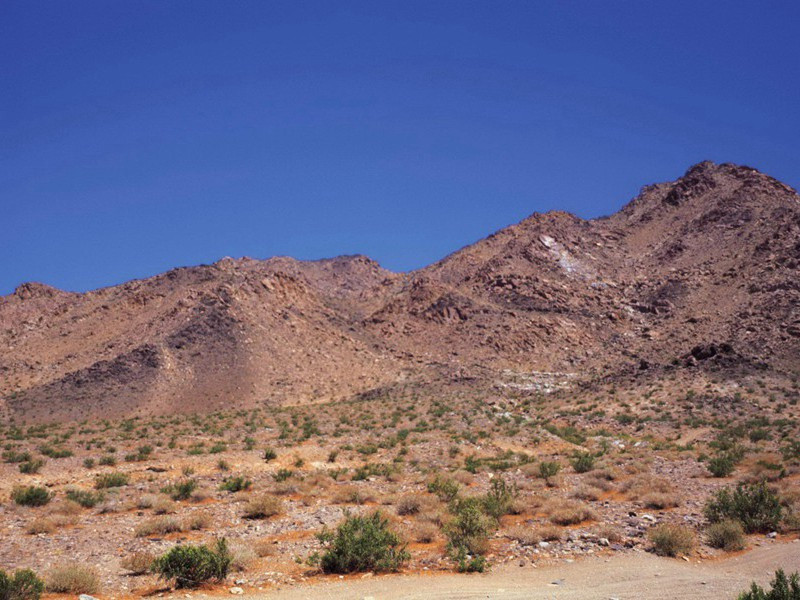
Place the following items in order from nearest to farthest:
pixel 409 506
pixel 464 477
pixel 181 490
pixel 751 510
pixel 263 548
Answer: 1. pixel 263 548
2. pixel 751 510
3. pixel 409 506
4. pixel 181 490
5. pixel 464 477

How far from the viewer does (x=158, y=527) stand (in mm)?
13945

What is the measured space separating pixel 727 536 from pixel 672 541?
1.33m

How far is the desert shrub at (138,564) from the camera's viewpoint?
1099 cm

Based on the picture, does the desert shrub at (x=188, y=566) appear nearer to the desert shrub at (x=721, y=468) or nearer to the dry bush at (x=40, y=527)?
the dry bush at (x=40, y=527)

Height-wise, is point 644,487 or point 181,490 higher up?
point 181,490

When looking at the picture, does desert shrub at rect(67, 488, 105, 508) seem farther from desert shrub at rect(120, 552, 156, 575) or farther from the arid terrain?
desert shrub at rect(120, 552, 156, 575)

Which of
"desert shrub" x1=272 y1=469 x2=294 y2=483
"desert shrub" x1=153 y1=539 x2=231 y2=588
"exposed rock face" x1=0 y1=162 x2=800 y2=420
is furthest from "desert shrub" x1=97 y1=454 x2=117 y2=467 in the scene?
"exposed rock face" x1=0 y1=162 x2=800 y2=420

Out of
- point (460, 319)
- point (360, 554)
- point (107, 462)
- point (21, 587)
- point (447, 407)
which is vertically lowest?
point (360, 554)

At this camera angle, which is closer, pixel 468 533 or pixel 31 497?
pixel 468 533

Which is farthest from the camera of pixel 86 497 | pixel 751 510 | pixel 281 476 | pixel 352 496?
pixel 281 476

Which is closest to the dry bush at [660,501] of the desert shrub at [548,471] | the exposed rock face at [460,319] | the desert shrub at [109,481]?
the desert shrub at [548,471]

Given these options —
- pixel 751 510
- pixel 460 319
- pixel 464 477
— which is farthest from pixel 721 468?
pixel 460 319

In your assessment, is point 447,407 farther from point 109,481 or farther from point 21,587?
point 21,587

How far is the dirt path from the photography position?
31.8 ft
